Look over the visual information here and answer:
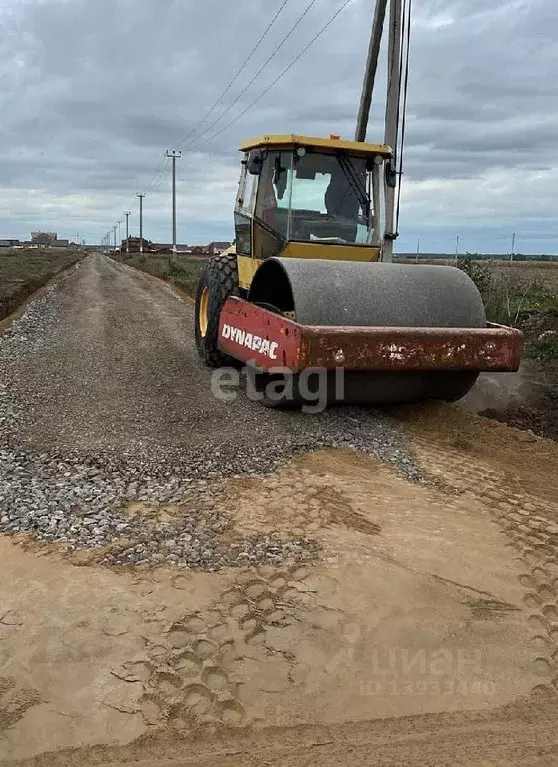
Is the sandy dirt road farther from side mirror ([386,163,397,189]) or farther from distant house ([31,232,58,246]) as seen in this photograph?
distant house ([31,232,58,246])

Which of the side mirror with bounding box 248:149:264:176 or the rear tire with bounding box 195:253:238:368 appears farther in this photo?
the rear tire with bounding box 195:253:238:368

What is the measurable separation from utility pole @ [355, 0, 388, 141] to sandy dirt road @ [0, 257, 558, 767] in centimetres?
914

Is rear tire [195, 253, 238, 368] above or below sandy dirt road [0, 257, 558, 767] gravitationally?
above

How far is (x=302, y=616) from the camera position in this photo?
10.5ft

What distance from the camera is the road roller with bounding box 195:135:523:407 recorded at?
17.3ft

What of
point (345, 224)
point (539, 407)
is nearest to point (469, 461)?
point (539, 407)

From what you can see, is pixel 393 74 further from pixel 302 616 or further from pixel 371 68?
pixel 302 616

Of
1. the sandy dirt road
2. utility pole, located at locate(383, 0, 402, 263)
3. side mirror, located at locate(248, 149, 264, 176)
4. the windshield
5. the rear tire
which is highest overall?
utility pole, located at locate(383, 0, 402, 263)

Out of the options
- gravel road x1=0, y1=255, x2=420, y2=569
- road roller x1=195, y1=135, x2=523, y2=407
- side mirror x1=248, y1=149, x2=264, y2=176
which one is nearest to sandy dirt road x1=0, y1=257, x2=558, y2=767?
gravel road x1=0, y1=255, x2=420, y2=569

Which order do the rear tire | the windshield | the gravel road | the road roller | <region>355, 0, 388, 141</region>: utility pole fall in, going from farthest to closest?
<region>355, 0, 388, 141</region>: utility pole, the rear tire, the windshield, the road roller, the gravel road

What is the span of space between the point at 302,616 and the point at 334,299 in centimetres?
292

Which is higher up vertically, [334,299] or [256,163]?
[256,163]

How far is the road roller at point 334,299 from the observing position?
5.29 meters

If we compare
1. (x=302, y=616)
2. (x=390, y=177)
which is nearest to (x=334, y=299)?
(x=390, y=177)
